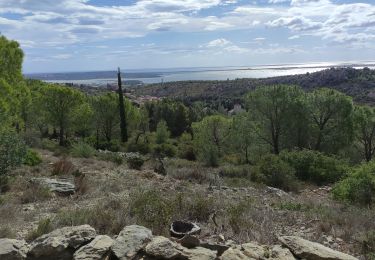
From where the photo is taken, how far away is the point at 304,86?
13425cm

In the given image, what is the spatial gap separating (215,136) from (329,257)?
102 ft

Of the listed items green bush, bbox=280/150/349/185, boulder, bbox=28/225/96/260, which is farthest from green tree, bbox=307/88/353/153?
boulder, bbox=28/225/96/260

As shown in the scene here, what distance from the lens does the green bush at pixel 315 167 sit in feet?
73.6

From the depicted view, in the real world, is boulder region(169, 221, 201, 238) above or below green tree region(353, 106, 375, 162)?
above

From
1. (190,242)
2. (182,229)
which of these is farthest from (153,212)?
(190,242)

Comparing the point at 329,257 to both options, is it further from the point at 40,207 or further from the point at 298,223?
the point at 40,207

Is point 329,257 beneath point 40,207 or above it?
above

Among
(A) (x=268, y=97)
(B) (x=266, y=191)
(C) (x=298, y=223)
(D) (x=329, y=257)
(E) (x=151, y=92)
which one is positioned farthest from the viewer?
(E) (x=151, y=92)

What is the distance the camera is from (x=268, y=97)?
3284cm

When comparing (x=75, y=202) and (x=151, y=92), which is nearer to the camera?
(x=75, y=202)

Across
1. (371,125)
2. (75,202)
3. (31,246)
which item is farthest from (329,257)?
(371,125)

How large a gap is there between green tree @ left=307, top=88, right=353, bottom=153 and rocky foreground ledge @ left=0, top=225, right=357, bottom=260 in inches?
1164

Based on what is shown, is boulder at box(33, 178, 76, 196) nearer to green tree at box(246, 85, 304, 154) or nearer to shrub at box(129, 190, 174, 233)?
shrub at box(129, 190, 174, 233)

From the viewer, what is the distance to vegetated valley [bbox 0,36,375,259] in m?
7.30
